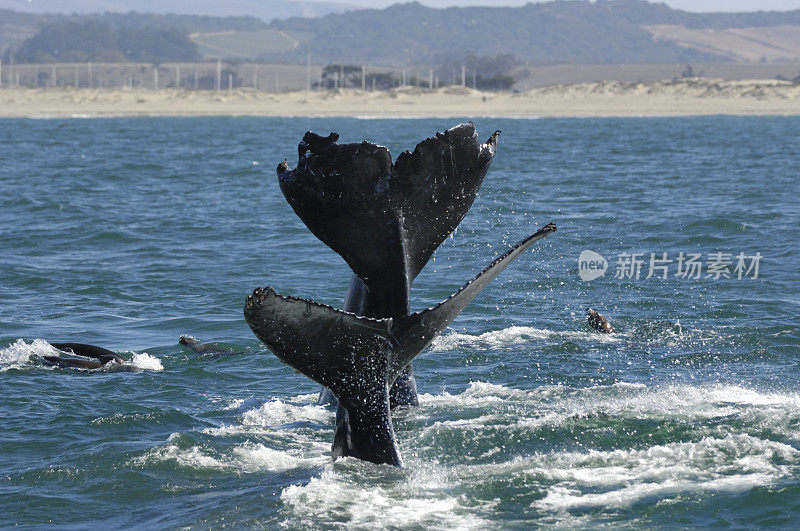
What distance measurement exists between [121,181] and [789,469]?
28.1 meters

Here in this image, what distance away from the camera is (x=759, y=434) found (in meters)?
8.26

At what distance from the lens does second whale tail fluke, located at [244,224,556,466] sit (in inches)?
235

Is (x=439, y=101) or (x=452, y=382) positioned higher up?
(x=439, y=101)

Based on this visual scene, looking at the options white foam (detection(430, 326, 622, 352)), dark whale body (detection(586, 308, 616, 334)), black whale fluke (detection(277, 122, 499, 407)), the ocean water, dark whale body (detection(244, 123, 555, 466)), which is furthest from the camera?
dark whale body (detection(586, 308, 616, 334))

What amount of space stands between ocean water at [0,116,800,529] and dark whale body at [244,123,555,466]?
0.84 metres

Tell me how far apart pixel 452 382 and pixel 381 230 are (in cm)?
380

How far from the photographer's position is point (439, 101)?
354 feet

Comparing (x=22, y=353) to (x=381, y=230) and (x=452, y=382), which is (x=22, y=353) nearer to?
(x=452, y=382)

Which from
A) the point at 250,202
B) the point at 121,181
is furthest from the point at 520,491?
the point at 121,181

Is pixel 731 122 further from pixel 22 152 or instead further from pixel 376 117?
pixel 22 152

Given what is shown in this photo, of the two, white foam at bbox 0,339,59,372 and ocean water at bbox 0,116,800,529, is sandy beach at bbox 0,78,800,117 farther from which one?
white foam at bbox 0,339,59,372

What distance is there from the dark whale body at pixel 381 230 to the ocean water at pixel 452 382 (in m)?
0.84

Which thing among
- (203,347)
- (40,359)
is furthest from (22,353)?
(203,347)

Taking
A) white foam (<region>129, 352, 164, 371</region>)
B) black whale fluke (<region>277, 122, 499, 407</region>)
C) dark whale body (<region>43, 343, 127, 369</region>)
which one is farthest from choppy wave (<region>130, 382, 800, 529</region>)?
dark whale body (<region>43, 343, 127, 369</region>)
